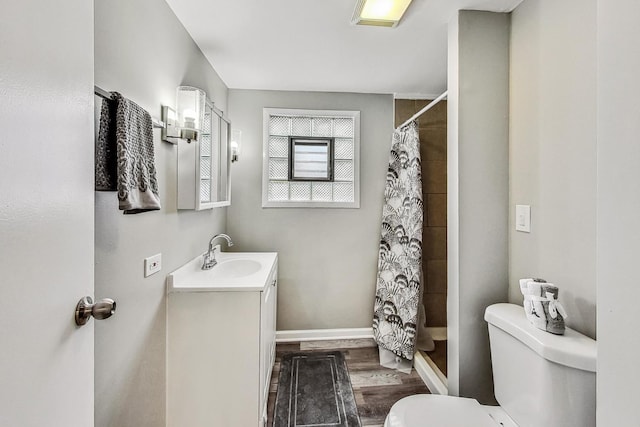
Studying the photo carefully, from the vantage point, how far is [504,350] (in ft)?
4.15

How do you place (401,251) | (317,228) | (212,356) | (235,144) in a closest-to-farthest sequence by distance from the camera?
(212,356), (401,251), (235,144), (317,228)

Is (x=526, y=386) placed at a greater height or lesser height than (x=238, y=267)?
lesser

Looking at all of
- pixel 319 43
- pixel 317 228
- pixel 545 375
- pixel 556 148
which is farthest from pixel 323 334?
pixel 319 43

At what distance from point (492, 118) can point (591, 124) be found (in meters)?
0.48

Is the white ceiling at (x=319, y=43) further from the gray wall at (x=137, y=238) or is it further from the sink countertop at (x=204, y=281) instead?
the sink countertop at (x=204, y=281)

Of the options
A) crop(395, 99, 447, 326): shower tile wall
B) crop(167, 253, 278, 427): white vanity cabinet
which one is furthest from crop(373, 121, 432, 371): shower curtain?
crop(167, 253, 278, 427): white vanity cabinet

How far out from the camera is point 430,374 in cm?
202

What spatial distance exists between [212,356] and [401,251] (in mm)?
1488

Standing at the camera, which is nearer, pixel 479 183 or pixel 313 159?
pixel 479 183

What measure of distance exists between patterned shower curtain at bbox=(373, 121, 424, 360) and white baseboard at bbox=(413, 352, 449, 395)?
0.36 ft

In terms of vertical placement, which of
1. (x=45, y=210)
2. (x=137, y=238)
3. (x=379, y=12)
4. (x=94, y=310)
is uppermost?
(x=379, y=12)

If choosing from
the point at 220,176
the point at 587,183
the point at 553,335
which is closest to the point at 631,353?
the point at 553,335

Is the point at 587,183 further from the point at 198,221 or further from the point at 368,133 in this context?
the point at 198,221

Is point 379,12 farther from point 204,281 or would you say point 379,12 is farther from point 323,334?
point 323,334
